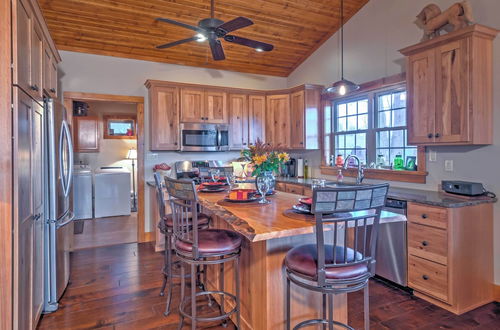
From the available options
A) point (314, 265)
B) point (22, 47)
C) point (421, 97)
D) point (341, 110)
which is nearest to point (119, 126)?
point (341, 110)

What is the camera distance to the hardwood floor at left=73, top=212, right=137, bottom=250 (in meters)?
4.43

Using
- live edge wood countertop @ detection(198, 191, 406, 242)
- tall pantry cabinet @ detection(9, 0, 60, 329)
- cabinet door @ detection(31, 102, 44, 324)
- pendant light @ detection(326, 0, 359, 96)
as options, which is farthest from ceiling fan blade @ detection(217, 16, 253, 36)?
cabinet door @ detection(31, 102, 44, 324)

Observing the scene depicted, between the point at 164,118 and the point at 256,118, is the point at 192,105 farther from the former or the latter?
the point at 256,118

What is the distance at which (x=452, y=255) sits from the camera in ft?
7.87

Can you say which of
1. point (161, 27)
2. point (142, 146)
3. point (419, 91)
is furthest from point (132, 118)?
point (419, 91)

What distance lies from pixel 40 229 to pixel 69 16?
2680 millimetres

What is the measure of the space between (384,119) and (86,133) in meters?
6.35

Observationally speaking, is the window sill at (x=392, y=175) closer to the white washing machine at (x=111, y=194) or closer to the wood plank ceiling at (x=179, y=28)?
the wood plank ceiling at (x=179, y=28)

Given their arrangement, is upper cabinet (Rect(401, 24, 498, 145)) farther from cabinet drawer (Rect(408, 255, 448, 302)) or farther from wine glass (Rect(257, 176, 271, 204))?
wine glass (Rect(257, 176, 271, 204))

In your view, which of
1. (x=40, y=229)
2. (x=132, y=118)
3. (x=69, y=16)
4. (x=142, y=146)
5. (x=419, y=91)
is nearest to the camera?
(x=40, y=229)

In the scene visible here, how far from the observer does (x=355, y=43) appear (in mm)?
4082

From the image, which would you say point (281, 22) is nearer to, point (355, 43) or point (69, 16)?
point (355, 43)

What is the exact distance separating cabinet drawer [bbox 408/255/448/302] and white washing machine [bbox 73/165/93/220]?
5.65 meters

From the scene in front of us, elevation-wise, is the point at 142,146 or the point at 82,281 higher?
the point at 142,146
